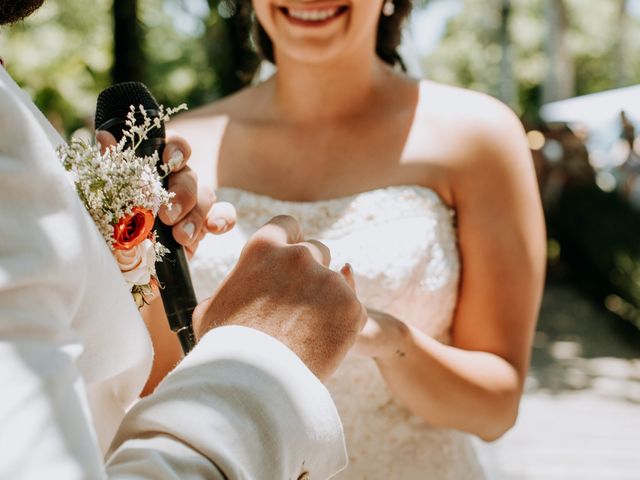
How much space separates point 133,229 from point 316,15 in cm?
126

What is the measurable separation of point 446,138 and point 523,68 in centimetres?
4763

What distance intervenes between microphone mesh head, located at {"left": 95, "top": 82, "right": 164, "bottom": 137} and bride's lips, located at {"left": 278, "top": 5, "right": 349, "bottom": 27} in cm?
94

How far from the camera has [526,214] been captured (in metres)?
2.31

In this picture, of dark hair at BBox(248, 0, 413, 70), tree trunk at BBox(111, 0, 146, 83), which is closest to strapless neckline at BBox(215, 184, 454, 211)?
dark hair at BBox(248, 0, 413, 70)

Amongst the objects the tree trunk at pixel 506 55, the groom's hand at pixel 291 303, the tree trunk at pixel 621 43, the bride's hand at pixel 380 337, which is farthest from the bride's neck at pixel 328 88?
the tree trunk at pixel 621 43

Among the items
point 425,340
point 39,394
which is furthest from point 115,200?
point 425,340

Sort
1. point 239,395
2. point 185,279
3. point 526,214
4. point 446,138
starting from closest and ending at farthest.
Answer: point 239,395 → point 185,279 → point 526,214 → point 446,138

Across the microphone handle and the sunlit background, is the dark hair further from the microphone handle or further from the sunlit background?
the microphone handle

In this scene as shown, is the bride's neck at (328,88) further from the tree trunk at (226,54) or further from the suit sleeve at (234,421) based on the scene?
the tree trunk at (226,54)

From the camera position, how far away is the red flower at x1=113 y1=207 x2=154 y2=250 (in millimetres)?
1292

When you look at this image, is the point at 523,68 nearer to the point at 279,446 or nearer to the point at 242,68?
the point at 242,68

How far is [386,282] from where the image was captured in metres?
2.37

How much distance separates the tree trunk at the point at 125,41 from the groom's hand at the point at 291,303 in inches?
200

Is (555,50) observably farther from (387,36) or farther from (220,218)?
(220,218)
